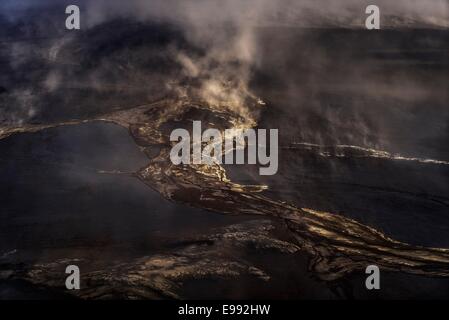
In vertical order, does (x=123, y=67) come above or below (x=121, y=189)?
above

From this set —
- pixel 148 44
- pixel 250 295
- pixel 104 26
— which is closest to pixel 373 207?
pixel 250 295

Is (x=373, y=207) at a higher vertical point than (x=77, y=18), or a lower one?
lower

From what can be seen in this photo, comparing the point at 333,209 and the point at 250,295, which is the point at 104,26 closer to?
the point at 333,209

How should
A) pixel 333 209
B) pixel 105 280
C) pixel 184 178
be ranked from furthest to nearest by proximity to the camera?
pixel 184 178, pixel 333 209, pixel 105 280

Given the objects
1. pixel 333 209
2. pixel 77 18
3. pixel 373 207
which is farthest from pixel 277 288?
pixel 77 18

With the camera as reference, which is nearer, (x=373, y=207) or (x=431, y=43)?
(x=373, y=207)

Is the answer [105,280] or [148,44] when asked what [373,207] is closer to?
[105,280]
